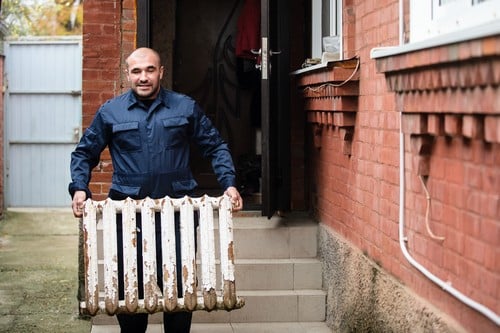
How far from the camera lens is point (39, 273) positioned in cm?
944

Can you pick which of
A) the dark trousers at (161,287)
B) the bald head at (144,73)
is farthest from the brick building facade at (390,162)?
the bald head at (144,73)

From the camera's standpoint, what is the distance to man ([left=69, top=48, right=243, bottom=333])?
560 centimetres

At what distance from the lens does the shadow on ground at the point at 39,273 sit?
7.38 metres

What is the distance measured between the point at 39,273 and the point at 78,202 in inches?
169

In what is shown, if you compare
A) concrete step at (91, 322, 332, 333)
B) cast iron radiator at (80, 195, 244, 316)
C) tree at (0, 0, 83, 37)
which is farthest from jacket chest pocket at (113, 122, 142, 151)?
tree at (0, 0, 83, 37)

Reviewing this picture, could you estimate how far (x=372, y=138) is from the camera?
5871 millimetres

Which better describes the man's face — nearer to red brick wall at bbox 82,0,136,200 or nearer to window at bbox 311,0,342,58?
window at bbox 311,0,342,58

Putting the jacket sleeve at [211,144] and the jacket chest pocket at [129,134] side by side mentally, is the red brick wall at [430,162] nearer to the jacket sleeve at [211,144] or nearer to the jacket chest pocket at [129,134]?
the jacket sleeve at [211,144]

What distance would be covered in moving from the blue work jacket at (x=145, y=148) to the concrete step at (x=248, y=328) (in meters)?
1.54

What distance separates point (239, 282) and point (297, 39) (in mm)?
2248

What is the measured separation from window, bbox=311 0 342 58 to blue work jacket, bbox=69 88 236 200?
1.54 meters

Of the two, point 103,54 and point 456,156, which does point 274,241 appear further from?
point 456,156

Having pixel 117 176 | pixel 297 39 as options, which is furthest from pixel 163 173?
pixel 297 39

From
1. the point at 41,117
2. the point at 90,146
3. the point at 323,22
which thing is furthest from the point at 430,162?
the point at 41,117
